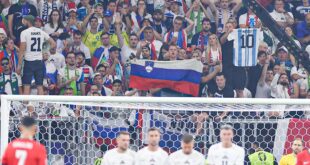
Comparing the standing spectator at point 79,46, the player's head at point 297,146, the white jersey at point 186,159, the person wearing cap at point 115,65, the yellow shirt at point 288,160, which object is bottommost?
the yellow shirt at point 288,160

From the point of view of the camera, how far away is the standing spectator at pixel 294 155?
1845cm

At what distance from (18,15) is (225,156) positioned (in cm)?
642

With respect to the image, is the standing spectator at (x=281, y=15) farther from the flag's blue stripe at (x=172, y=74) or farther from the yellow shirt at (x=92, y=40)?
the yellow shirt at (x=92, y=40)

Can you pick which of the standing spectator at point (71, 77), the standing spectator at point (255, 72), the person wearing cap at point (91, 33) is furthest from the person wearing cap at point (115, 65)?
the standing spectator at point (255, 72)

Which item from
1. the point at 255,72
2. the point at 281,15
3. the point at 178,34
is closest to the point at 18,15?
the point at 178,34

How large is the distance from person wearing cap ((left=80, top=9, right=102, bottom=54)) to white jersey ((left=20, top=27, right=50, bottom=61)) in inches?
29.6

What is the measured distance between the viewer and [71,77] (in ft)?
73.8

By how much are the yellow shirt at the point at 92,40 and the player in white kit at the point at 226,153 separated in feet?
17.6

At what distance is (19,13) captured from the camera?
23438 mm

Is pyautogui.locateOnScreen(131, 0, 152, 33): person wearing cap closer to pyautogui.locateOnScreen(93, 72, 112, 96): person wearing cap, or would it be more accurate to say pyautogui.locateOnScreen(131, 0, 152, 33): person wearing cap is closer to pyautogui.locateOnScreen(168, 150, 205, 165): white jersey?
pyautogui.locateOnScreen(93, 72, 112, 96): person wearing cap

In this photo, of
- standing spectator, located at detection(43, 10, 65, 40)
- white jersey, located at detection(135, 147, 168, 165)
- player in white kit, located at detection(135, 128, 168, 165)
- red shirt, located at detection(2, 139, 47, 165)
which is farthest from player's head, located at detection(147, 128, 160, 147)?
standing spectator, located at detection(43, 10, 65, 40)

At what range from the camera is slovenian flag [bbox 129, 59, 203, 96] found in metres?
22.5

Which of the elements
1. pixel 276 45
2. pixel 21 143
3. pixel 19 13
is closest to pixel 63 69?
pixel 19 13

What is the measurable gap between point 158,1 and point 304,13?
2.37 meters
